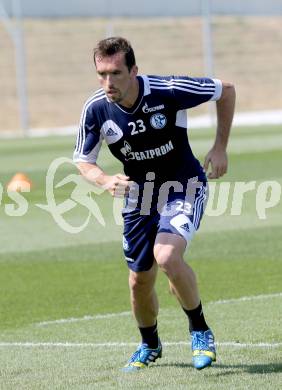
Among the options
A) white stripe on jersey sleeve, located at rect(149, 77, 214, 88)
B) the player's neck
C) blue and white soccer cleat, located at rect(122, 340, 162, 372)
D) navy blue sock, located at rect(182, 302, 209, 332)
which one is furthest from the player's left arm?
blue and white soccer cleat, located at rect(122, 340, 162, 372)

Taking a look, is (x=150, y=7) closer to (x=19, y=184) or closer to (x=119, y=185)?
(x=19, y=184)

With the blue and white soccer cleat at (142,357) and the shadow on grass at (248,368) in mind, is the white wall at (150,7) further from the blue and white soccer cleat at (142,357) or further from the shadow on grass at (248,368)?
the shadow on grass at (248,368)

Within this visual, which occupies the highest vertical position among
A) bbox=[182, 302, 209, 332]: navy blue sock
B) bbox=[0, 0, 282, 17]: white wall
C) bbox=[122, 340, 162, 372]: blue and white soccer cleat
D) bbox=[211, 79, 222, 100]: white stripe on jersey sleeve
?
bbox=[211, 79, 222, 100]: white stripe on jersey sleeve

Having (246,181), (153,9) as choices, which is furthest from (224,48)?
(246,181)

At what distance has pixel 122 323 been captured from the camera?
35.5ft

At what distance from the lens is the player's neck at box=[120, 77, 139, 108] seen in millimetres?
8391

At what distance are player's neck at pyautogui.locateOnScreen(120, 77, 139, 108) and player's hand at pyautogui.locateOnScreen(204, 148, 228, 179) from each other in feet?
2.41

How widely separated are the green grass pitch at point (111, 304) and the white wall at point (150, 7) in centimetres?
4479

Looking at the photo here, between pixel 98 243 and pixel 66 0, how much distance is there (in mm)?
51466

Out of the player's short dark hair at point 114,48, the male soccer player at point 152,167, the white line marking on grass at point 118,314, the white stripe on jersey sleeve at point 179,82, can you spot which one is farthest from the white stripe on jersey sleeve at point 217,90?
the white line marking on grass at point 118,314

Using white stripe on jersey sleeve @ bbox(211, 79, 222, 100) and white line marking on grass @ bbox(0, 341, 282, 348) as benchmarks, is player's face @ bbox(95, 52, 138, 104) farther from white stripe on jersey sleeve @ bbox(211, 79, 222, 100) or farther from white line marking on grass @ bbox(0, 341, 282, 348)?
white line marking on grass @ bbox(0, 341, 282, 348)

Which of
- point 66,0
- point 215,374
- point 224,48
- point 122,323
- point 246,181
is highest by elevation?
point 215,374

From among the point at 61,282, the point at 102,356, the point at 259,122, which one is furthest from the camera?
the point at 259,122

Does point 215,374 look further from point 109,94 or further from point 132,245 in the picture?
point 109,94
